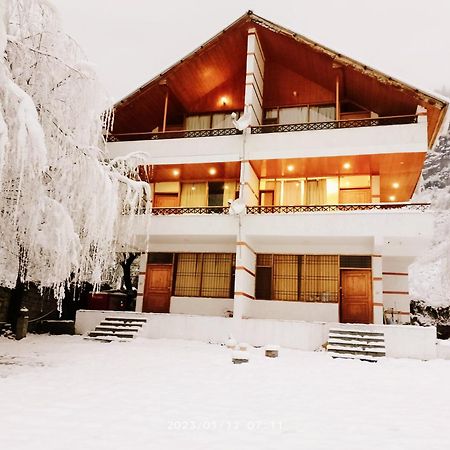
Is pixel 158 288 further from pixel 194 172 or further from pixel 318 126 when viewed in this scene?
pixel 318 126

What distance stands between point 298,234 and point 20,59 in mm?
10723

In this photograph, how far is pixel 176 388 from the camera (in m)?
7.58

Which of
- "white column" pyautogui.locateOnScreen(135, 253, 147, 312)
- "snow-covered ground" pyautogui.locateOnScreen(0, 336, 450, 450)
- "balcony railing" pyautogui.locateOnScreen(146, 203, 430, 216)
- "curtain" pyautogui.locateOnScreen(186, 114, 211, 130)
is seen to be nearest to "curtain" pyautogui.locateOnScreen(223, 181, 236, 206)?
"balcony railing" pyautogui.locateOnScreen(146, 203, 430, 216)

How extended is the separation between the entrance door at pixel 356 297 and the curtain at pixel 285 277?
6.16 feet

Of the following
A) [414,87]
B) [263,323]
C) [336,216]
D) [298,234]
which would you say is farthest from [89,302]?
[414,87]

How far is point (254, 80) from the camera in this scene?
18.3 metres

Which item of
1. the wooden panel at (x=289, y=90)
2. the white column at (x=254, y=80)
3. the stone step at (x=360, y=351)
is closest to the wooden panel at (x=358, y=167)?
the white column at (x=254, y=80)

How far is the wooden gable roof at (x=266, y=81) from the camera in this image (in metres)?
16.9

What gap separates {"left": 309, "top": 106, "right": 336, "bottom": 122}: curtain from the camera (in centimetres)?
1918

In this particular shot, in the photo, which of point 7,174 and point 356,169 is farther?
point 356,169

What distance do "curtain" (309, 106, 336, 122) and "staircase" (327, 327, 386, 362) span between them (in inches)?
369

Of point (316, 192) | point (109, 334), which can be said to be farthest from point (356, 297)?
point (109, 334)

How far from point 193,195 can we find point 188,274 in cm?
362

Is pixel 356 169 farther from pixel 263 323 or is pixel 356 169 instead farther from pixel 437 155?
pixel 437 155
